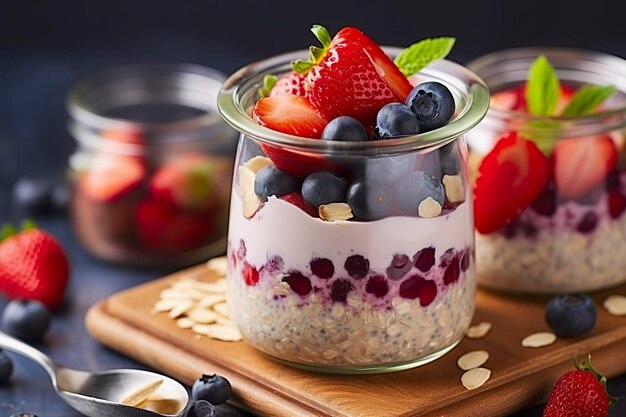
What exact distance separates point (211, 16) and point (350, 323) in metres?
1.73

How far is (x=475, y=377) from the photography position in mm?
1874

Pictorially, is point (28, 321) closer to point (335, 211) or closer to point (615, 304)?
point (335, 211)

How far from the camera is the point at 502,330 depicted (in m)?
2.03

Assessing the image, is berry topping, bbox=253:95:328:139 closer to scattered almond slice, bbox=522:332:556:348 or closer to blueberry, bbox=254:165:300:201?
blueberry, bbox=254:165:300:201

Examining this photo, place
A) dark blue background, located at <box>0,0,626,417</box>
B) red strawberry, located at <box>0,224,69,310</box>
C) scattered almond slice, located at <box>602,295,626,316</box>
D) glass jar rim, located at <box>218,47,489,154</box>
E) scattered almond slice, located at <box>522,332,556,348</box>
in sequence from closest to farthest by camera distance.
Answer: glass jar rim, located at <box>218,47,489,154</box>, scattered almond slice, located at <box>522,332,556,348</box>, scattered almond slice, located at <box>602,295,626,316</box>, red strawberry, located at <box>0,224,69,310</box>, dark blue background, located at <box>0,0,626,417</box>

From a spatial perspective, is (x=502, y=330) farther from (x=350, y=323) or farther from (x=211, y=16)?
(x=211, y=16)

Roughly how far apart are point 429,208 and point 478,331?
321 millimetres

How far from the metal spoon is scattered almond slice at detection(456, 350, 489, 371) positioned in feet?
1.31

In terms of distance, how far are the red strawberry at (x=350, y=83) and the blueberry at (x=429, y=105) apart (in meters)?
0.05

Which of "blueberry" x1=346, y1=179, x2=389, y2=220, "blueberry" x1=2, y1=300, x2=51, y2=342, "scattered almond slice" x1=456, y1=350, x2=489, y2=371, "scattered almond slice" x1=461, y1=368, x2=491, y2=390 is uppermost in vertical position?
"blueberry" x1=346, y1=179, x2=389, y2=220

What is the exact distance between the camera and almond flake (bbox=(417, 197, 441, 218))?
1.77 meters

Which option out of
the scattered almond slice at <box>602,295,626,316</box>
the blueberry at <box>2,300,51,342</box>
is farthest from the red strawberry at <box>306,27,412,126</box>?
the blueberry at <box>2,300,51,342</box>

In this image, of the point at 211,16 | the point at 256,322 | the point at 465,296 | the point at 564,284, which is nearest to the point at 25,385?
the point at 256,322

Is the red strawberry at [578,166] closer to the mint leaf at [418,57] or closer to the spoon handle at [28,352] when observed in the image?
the mint leaf at [418,57]
